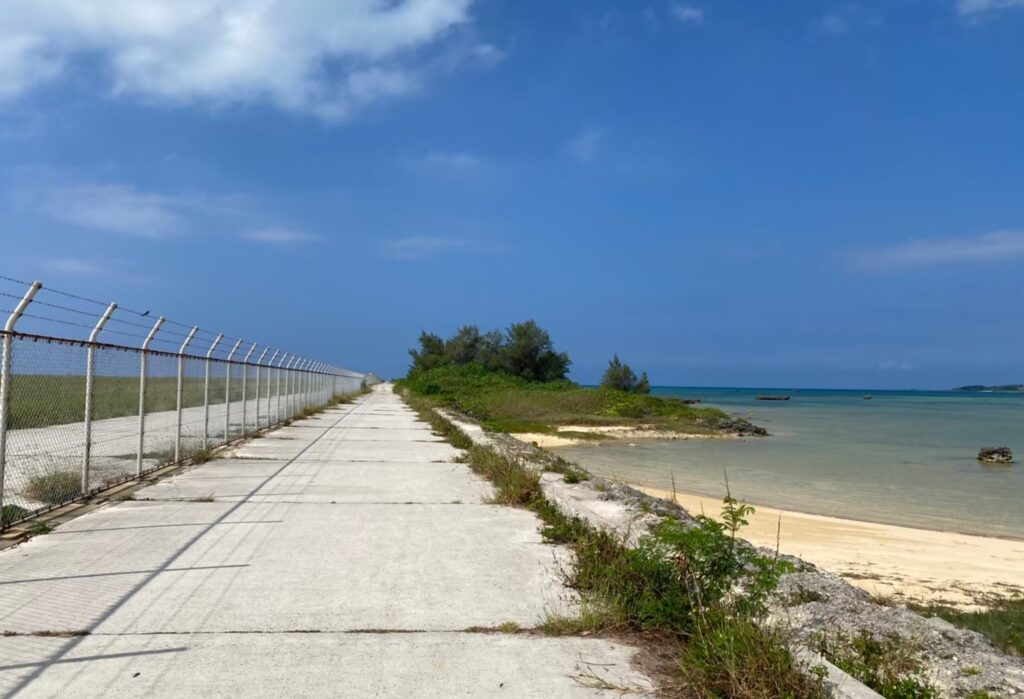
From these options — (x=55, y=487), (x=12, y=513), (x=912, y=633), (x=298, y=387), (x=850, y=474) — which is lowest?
(x=850, y=474)

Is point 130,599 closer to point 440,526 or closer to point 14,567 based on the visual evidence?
point 14,567

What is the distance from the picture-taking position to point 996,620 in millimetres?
7395

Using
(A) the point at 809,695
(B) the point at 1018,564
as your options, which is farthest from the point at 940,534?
(A) the point at 809,695

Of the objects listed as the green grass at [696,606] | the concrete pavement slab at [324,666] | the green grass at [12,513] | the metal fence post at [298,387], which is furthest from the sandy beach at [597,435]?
the concrete pavement slab at [324,666]

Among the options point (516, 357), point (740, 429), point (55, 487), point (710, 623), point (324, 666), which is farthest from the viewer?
point (516, 357)

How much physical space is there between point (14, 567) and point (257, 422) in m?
15.4

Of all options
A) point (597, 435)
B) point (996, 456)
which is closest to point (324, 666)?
point (996, 456)

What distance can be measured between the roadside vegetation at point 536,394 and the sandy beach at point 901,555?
16.3 metres

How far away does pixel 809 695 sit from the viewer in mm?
3738

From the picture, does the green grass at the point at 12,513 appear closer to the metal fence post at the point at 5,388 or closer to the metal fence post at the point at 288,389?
the metal fence post at the point at 5,388

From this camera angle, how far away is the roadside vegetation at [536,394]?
41.6m

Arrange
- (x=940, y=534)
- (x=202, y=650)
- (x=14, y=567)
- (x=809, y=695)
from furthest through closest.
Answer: (x=940, y=534) < (x=14, y=567) < (x=202, y=650) < (x=809, y=695)

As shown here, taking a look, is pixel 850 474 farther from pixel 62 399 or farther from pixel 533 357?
pixel 533 357

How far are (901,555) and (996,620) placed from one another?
13.0 ft
